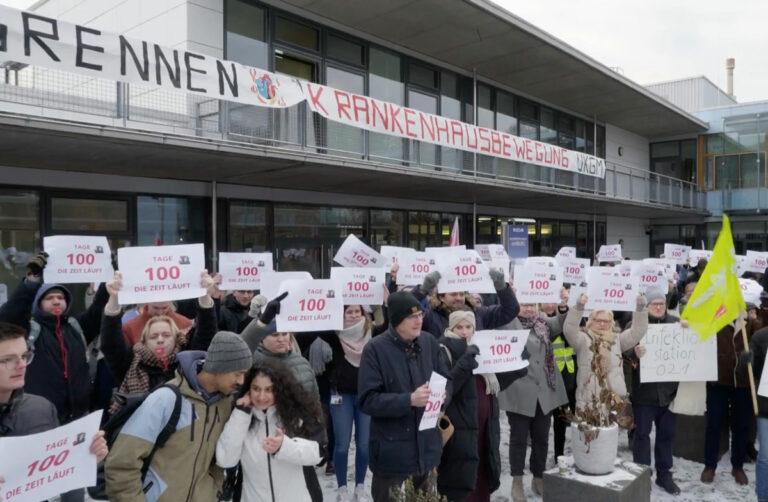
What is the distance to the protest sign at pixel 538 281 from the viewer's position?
5.73 metres

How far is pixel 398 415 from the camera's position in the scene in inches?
145

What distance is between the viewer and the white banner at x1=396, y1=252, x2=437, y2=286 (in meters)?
6.91

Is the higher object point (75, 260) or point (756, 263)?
point (75, 260)

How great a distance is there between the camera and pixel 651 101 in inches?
799

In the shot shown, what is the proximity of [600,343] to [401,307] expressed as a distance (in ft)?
8.22

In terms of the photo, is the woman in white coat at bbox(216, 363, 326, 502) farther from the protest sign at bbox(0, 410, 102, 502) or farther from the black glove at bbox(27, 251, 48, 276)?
the black glove at bbox(27, 251, 48, 276)

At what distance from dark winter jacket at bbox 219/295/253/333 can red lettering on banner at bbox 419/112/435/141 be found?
5630mm

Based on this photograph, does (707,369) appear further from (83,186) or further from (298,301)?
(83,186)

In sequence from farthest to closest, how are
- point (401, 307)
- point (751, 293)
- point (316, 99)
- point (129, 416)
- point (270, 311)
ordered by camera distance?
point (316, 99) → point (751, 293) → point (270, 311) → point (401, 307) → point (129, 416)

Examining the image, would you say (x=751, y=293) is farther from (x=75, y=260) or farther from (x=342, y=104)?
(x=75, y=260)

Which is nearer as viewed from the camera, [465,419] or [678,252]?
[465,419]

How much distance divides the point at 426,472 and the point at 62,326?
2882 mm

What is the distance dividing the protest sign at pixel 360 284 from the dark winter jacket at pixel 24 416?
2817 millimetres

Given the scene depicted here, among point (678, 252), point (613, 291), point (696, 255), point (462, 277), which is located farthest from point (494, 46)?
point (462, 277)
